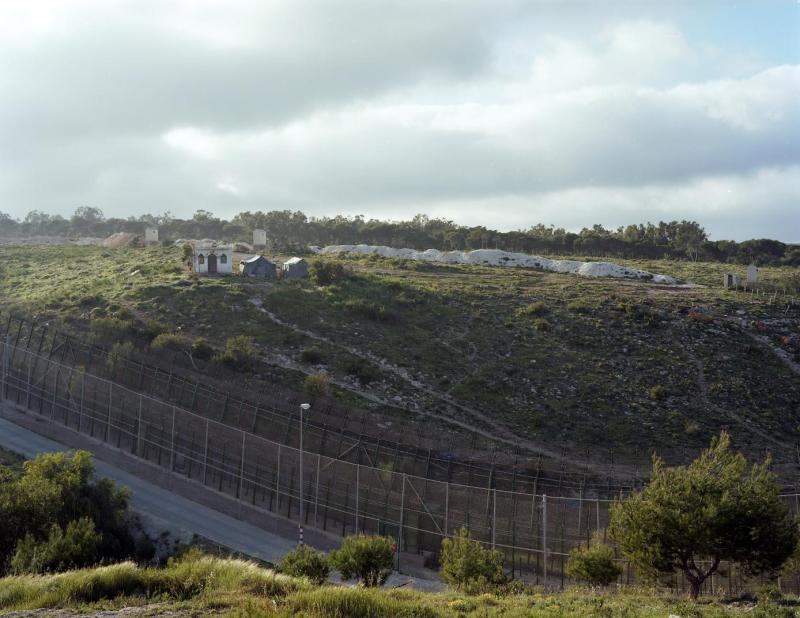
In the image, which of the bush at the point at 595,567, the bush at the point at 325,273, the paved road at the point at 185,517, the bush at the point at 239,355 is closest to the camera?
the bush at the point at 595,567

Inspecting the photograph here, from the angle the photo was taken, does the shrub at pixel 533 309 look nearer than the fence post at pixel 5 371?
No

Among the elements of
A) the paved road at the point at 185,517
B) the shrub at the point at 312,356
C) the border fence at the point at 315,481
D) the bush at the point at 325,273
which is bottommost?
the paved road at the point at 185,517

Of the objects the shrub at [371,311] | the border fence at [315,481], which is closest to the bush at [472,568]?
the border fence at [315,481]

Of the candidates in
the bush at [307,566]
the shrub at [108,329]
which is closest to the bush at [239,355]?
the shrub at [108,329]

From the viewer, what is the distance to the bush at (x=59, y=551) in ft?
65.9

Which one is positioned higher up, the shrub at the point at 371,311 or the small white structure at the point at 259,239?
the small white structure at the point at 259,239

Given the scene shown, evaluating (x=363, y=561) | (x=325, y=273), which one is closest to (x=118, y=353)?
(x=363, y=561)

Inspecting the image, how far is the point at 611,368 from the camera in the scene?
52.8 meters

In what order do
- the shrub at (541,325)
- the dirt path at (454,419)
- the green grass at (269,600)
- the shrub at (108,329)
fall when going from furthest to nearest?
the shrub at (541,325) → the shrub at (108,329) → the dirt path at (454,419) → the green grass at (269,600)

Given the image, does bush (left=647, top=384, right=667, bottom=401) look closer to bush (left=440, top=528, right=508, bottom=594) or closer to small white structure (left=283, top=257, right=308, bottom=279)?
bush (left=440, top=528, right=508, bottom=594)

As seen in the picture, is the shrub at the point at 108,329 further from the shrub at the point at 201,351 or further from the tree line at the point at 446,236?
the tree line at the point at 446,236

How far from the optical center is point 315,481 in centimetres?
3153

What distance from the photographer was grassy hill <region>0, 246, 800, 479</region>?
44.7m

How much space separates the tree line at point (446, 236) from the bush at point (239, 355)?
41.9m
